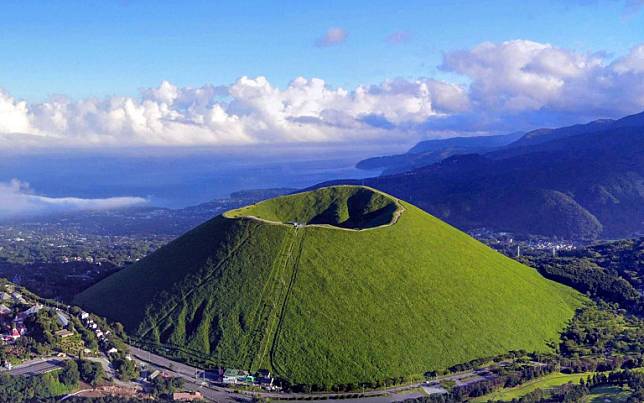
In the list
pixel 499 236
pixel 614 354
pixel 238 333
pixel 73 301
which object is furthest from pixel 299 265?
pixel 499 236

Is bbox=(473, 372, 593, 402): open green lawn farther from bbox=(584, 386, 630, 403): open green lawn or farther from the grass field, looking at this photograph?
the grass field

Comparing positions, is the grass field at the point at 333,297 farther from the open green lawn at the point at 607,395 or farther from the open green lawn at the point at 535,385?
the open green lawn at the point at 607,395

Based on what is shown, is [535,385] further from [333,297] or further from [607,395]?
[333,297]

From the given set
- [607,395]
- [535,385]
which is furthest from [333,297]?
[607,395]

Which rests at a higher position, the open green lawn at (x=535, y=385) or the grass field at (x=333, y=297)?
the grass field at (x=333, y=297)

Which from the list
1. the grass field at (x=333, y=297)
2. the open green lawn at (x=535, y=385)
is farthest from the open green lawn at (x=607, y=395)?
the grass field at (x=333, y=297)

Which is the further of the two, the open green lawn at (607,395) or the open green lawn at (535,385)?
the open green lawn at (535,385)

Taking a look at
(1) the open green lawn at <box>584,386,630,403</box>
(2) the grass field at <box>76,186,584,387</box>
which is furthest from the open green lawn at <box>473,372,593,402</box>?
(2) the grass field at <box>76,186,584,387</box>
